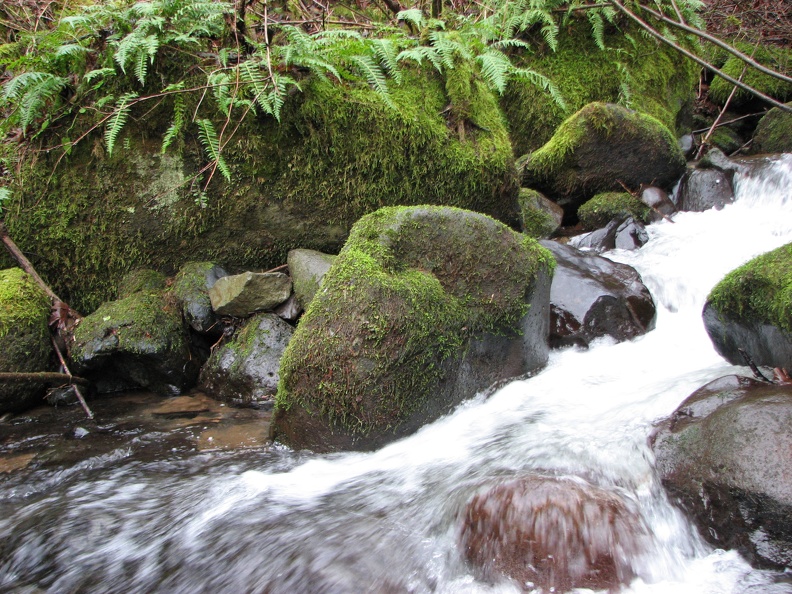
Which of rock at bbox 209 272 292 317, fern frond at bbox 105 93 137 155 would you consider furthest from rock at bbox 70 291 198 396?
fern frond at bbox 105 93 137 155

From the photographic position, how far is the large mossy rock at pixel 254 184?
4.11 metres

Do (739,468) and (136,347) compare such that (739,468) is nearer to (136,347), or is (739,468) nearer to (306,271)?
(306,271)

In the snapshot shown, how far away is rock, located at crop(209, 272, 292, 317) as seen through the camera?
3.98 metres

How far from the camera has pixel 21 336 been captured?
374 centimetres

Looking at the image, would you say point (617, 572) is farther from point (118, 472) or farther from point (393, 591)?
point (118, 472)

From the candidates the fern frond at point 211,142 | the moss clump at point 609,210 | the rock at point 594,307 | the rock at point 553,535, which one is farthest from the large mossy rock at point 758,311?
the fern frond at point 211,142

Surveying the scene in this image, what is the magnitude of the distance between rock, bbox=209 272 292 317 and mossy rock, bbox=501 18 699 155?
4.57 metres

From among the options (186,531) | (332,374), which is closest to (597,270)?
(332,374)

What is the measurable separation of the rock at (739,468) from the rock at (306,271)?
260cm

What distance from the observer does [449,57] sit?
14.7 feet

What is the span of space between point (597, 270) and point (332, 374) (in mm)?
2656

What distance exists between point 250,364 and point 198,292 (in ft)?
2.74

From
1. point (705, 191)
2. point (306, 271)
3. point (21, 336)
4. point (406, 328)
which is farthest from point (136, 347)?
point (705, 191)

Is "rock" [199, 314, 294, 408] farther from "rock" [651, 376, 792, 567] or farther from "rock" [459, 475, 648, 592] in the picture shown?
"rock" [651, 376, 792, 567]
